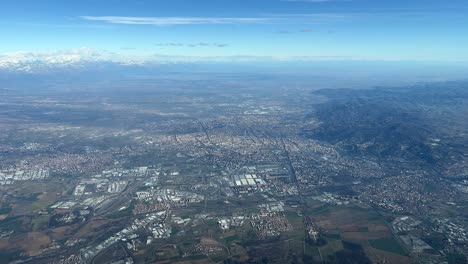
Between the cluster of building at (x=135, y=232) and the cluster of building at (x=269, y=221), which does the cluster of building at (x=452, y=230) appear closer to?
the cluster of building at (x=269, y=221)

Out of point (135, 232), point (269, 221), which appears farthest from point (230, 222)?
point (135, 232)

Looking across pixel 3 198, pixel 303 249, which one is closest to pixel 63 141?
pixel 3 198

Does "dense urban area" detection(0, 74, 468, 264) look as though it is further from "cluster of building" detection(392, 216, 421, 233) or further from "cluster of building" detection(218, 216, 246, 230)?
"cluster of building" detection(392, 216, 421, 233)

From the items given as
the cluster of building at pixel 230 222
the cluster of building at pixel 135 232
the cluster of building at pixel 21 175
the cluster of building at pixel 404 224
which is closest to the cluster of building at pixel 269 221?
the cluster of building at pixel 230 222

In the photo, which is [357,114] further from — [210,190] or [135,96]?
[135,96]

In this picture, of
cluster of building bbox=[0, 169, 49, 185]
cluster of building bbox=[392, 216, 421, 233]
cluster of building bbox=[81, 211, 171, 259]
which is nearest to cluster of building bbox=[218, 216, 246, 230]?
cluster of building bbox=[81, 211, 171, 259]

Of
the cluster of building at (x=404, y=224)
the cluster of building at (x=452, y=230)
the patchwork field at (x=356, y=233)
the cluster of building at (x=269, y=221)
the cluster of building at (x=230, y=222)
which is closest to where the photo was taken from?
the patchwork field at (x=356, y=233)

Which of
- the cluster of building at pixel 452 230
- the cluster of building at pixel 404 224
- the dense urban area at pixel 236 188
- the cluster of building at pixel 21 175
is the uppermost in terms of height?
the cluster of building at pixel 452 230

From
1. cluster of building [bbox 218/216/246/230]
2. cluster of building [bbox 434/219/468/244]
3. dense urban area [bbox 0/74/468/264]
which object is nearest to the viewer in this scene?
dense urban area [bbox 0/74/468/264]
